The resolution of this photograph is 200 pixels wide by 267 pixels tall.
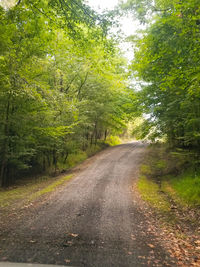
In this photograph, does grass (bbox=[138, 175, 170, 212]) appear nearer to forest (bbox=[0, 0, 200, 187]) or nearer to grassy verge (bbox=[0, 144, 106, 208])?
forest (bbox=[0, 0, 200, 187])

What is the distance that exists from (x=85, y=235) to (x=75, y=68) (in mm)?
13952

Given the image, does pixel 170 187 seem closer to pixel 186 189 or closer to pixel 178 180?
pixel 178 180

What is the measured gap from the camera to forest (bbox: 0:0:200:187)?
6.23 metres

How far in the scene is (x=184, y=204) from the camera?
7.19 metres

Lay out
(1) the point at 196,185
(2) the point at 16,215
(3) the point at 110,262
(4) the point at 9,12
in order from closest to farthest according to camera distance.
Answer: (3) the point at 110,262 → (2) the point at 16,215 → (4) the point at 9,12 → (1) the point at 196,185

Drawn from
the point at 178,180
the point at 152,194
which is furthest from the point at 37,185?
the point at 178,180

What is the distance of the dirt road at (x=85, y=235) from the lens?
355 cm

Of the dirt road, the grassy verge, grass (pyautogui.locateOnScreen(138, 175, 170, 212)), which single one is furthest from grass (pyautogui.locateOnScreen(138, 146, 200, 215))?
the grassy verge

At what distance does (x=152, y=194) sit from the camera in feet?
28.3

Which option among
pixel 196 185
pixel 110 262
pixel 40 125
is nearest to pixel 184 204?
pixel 196 185

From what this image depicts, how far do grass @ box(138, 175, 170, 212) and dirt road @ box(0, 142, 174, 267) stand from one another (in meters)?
0.75

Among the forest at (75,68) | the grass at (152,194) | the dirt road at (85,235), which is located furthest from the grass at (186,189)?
the dirt road at (85,235)

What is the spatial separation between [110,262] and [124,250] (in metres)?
0.54

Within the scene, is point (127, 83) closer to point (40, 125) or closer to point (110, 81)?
point (110, 81)
